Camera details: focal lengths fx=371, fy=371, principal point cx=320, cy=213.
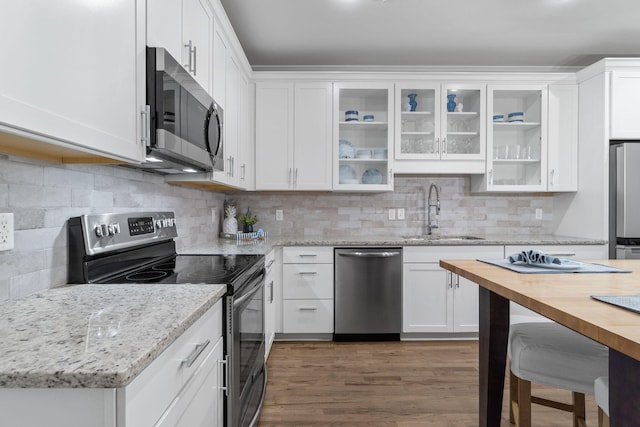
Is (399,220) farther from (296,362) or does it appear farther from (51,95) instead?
(51,95)

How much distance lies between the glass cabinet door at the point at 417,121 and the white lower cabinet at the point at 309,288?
1191 millimetres

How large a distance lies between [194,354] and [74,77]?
80 centimetres

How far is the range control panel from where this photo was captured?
144 cm

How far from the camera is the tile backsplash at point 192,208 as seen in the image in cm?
118

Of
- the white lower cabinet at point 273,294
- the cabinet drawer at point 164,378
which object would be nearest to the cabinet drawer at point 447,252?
the white lower cabinet at point 273,294

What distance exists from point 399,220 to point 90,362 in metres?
3.29

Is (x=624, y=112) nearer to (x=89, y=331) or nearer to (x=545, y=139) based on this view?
(x=545, y=139)

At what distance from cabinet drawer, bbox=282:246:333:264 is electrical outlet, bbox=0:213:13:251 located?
2.11m

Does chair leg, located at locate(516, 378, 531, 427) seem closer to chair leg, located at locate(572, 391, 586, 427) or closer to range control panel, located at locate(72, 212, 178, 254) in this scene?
chair leg, located at locate(572, 391, 586, 427)

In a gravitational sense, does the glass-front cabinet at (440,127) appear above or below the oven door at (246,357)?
above

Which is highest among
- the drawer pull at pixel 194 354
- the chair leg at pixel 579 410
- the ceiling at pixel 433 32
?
the ceiling at pixel 433 32

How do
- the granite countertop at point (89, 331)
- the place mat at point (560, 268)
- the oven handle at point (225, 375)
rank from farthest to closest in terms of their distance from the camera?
1. the place mat at point (560, 268)
2. the oven handle at point (225, 375)
3. the granite countertop at point (89, 331)

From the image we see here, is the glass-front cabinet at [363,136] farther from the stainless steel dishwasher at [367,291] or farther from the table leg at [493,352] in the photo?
the table leg at [493,352]

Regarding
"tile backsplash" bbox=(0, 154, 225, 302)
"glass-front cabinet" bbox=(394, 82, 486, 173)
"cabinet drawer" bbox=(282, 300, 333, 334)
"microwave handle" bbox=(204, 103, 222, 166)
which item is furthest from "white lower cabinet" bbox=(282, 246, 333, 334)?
"tile backsplash" bbox=(0, 154, 225, 302)
